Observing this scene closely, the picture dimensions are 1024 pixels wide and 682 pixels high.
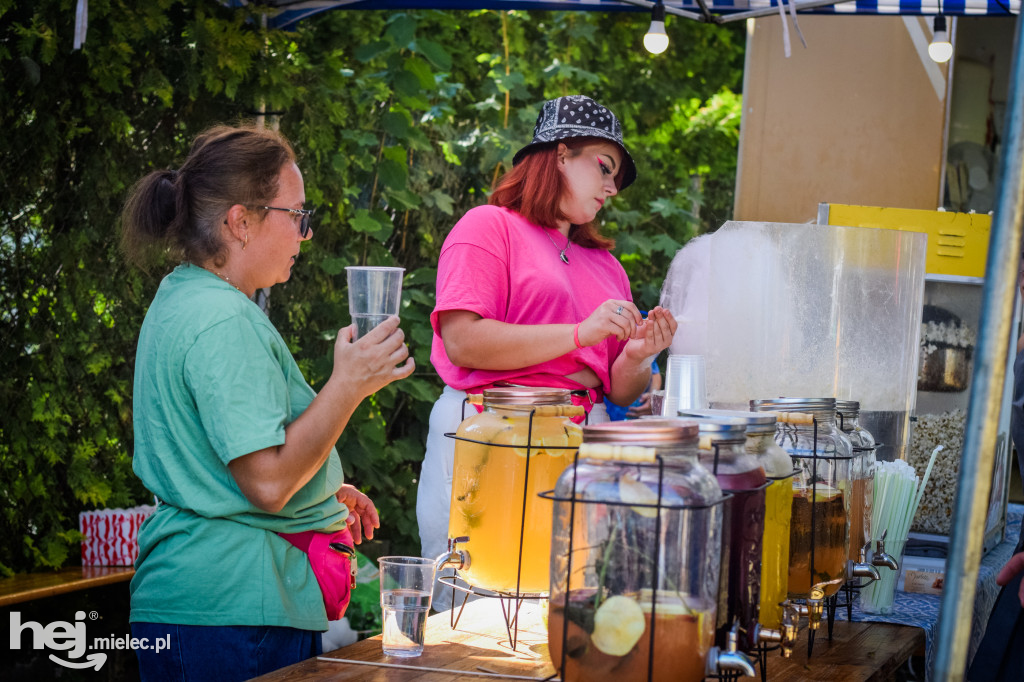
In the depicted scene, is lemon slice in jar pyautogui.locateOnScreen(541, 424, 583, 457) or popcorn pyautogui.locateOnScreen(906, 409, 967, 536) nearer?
lemon slice in jar pyautogui.locateOnScreen(541, 424, 583, 457)

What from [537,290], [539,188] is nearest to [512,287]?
[537,290]

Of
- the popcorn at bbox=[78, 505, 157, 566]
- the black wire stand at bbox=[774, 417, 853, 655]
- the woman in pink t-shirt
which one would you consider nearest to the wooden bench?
the popcorn at bbox=[78, 505, 157, 566]

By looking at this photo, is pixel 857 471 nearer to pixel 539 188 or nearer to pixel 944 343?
pixel 539 188

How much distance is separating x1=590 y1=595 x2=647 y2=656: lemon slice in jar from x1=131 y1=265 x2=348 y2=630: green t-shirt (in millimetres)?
654

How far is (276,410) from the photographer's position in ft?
5.24

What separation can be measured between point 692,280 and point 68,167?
7.24ft

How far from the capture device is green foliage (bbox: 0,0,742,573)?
3328 mm

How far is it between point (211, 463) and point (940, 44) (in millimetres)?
2897

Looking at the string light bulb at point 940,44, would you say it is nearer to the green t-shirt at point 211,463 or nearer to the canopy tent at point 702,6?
the canopy tent at point 702,6

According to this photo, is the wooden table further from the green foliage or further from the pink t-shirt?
the green foliage

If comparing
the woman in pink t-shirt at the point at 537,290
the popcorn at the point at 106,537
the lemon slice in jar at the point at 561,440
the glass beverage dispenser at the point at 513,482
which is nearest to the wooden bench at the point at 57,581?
the popcorn at the point at 106,537

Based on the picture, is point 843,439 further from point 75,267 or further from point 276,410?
point 75,267

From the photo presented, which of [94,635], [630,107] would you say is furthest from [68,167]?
[630,107]
